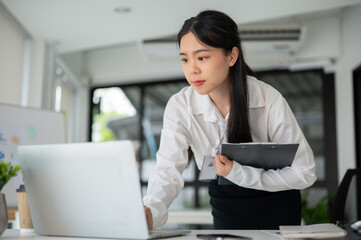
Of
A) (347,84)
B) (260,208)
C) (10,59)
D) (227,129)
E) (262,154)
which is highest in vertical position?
(10,59)

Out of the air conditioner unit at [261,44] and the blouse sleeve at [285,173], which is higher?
the air conditioner unit at [261,44]

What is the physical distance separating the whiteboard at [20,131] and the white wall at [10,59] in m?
1.45

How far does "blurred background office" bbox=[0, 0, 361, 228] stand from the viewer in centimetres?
407

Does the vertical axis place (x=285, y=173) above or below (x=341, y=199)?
above

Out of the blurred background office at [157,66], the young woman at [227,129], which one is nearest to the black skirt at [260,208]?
the young woman at [227,129]

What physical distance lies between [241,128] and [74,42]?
139 inches

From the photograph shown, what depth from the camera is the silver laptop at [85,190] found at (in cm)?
113

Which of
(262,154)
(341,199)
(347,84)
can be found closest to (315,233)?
(262,154)

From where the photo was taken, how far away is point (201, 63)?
162 cm

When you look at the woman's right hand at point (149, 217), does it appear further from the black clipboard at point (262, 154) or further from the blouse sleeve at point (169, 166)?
the black clipboard at point (262, 154)

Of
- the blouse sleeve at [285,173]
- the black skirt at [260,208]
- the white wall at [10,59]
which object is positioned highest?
the white wall at [10,59]

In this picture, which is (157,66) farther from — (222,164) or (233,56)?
(222,164)

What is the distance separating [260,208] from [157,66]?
4401 millimetres

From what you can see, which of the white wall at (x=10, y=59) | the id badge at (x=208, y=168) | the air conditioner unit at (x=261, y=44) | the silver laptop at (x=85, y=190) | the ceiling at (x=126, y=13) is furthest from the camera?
the air conditioner unit at (x=261, y=44)
